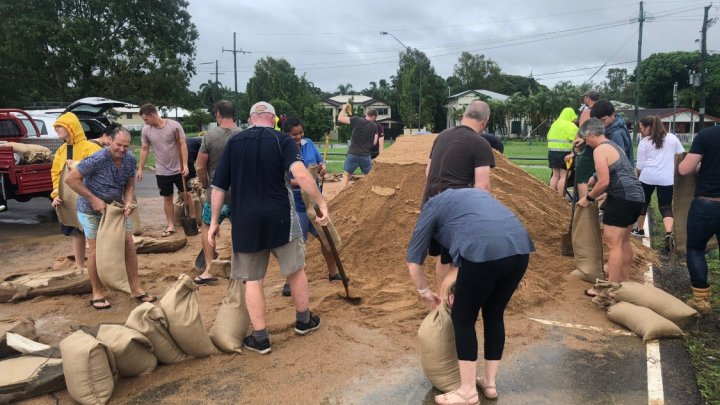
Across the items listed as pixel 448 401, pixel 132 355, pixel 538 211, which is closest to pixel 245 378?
pixel 132 355

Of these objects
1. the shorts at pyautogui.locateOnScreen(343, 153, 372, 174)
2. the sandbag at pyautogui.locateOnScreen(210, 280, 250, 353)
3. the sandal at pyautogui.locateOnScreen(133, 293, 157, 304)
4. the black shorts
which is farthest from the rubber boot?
the shorts at pyautogui.locateOnScreen(343, 153, 372, 174)

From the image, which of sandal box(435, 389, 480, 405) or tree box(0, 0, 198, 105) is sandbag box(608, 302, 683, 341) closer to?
sandal box(435, 389, 480, 405)

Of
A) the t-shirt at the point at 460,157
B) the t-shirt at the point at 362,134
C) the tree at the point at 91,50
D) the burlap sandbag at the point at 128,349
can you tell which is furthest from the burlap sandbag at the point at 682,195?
the tree at the point at 91,50

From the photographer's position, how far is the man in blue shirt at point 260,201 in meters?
3.66

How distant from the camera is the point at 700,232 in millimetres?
4496

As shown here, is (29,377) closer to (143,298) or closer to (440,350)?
(143,298)

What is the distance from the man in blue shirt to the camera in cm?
366

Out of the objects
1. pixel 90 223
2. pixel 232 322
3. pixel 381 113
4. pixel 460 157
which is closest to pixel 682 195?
pixel 460 157

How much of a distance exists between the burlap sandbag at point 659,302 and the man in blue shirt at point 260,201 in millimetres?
2753

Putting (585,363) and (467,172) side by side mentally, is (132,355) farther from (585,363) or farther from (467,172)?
(585,363)

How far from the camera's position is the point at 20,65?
28.8 meters

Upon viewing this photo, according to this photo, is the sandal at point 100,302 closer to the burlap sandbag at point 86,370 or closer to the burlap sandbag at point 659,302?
the burlap sandbag at point 86,370

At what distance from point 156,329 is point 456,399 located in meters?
2.02

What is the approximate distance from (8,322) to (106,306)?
2.63 ft
